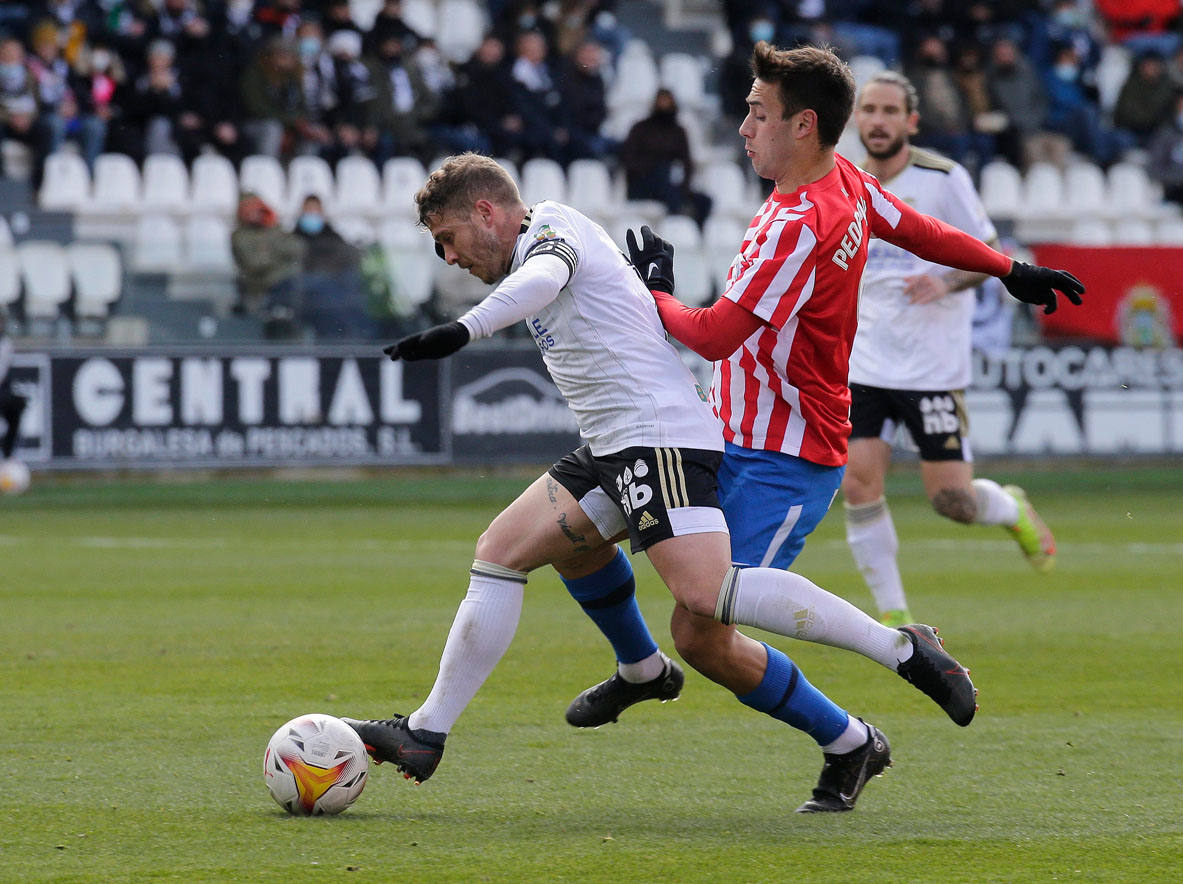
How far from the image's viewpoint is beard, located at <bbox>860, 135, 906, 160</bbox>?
742 centimetres

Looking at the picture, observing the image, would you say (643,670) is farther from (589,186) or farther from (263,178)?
(589,186)

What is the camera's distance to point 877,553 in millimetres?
7266

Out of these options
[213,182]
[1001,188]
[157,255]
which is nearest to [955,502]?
[157,255]

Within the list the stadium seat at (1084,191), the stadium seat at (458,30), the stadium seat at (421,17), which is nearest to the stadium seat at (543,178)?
the stadium seat at (458,30)

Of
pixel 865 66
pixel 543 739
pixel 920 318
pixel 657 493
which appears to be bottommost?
pixel 543 739

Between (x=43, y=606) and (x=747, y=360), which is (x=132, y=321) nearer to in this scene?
(x=43, y=606)

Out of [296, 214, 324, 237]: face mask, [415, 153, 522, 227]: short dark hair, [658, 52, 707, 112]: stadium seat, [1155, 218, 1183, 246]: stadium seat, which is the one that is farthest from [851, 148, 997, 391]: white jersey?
[1155, 218, 1183, 246]: stadium seat

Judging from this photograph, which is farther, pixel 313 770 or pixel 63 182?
pixel 63 182

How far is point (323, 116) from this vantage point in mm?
18281

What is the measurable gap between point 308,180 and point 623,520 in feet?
45.3

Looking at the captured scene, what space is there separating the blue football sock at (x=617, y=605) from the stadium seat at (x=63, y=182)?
13.4 meters

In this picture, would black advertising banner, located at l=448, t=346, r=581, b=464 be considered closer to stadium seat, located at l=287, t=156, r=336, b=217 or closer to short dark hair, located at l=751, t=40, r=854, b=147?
stadium seat, located at l=287, t=156, r=336, b=217

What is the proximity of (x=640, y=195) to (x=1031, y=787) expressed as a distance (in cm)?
1452

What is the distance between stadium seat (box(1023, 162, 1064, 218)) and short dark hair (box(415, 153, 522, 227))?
1709cm
